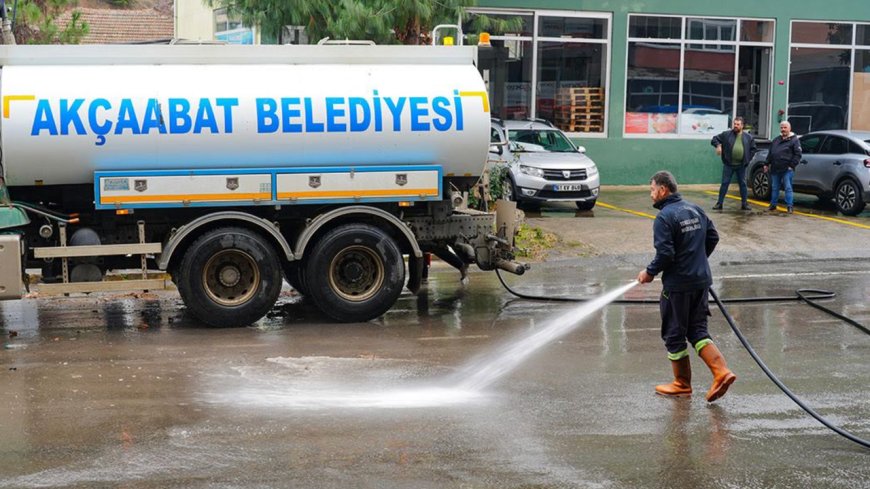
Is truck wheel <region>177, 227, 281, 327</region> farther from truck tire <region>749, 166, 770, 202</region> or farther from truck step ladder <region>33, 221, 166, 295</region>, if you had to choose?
truck tire <region>749, 166, 770, 202</region>

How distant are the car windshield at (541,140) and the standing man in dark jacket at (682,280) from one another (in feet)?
43.6

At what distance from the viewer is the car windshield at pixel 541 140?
22.3 meters

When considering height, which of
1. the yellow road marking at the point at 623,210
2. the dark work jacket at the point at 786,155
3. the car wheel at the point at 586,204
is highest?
the dark work jacket at the point at 786,155

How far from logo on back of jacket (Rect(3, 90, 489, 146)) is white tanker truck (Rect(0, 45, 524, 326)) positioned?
0.05 feet

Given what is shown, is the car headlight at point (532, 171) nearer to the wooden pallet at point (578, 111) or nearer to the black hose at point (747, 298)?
the wooden pallet at point (578, 111)

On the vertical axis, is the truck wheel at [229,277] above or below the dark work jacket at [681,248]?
below

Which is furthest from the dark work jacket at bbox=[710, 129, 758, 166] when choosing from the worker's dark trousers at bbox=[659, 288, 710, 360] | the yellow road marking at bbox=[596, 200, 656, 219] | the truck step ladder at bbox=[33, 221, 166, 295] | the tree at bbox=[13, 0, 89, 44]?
the worker's dark trousers at bbox=[659, 288, 710, 360]

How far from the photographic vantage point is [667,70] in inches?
1063

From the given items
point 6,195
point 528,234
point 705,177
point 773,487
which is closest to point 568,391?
point 773,487

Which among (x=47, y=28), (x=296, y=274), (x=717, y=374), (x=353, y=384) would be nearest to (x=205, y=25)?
(x=47, y=28)

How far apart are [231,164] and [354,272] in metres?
1.71

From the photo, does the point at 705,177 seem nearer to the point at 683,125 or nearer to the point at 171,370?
the point at 683,125

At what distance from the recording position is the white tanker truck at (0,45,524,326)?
1121 cm

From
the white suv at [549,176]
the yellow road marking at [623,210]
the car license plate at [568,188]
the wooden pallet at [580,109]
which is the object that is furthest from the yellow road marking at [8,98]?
the wooden pallet at [580,109]
